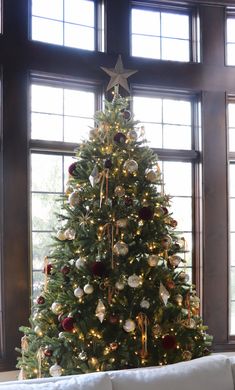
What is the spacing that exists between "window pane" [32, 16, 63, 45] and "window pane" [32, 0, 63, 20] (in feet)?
0.17

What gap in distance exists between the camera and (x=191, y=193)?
4641 millimetres

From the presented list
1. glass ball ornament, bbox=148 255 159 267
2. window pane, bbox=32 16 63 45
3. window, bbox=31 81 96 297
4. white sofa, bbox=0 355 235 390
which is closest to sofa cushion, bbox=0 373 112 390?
white sofa, bbox=0 355 235 390

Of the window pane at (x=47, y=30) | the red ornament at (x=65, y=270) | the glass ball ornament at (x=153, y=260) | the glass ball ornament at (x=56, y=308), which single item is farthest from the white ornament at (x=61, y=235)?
the window pane at (x=47, y=30)

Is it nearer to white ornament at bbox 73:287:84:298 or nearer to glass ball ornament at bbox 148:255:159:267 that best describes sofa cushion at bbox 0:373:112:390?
white ornament at bbox 73:287:84:298

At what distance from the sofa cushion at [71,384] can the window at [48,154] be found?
1844 mm

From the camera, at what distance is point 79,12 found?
4414 millimetres

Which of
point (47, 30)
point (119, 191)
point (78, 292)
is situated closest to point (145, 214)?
point (119, 191)

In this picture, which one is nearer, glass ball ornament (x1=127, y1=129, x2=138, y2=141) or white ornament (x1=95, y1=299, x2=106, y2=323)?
white ornament (x1=95, y1=299, x2=106, y2=323)

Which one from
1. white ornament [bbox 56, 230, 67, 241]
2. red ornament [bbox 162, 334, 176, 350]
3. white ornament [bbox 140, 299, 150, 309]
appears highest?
white ornament [bbox 56, 230, 67, 241]

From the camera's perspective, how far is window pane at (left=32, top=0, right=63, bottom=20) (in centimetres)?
422

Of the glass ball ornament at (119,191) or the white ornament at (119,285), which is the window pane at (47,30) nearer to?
the glass ball ornament at (119,191)

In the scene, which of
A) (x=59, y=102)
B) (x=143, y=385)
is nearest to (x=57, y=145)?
(x=59, y=102)

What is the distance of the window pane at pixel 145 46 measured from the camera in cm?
459

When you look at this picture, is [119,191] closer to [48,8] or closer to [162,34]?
[48,8]
